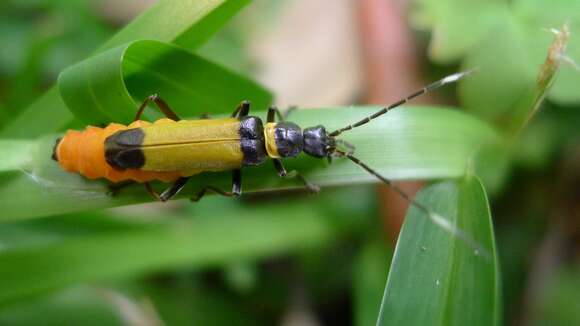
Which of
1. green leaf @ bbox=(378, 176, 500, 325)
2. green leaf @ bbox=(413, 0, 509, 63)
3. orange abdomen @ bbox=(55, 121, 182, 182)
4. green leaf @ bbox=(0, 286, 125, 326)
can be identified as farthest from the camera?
green leaf @ bbox=(0, 286, 125, 326)

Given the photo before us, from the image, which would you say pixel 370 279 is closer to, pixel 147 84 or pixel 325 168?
pixel 325 168

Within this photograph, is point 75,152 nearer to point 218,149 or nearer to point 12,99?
point 218,149

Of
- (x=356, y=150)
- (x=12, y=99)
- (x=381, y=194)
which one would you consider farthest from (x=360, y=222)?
(x=12, y=99)

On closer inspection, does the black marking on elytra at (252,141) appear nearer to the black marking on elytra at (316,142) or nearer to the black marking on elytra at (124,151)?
the black marking on elytra at (316,142)

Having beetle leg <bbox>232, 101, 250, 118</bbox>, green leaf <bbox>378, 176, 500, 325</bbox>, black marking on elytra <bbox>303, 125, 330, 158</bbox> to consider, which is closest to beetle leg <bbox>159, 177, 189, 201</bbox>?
beetle leg <bbox>232, 101, 250, 118</bbox>

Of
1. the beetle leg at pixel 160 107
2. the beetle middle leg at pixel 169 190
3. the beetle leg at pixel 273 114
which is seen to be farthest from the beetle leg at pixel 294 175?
the beetle leg at pixel 160 107

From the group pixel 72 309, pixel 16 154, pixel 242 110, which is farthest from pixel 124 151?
pixel 72 309

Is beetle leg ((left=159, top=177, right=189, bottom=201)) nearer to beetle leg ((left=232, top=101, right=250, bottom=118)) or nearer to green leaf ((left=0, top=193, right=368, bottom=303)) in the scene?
beetle leg ((left=232, top=101, right=250, bottom=118))

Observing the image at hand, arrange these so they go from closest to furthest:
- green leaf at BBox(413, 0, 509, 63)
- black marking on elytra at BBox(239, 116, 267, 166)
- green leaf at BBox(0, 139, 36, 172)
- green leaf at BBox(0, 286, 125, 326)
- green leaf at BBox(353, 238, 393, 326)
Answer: green leaf at BBox(0, 139, 36, 172) < black marking on elytra at BBox(239, 116, 267, 166) < green leaf at BBox(413, 0, 509, 63) < green leaf at BBox(353, 238, 393, 326) < green leaf at BBox(0, 286, 125, 326)
